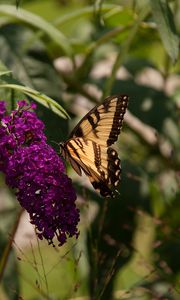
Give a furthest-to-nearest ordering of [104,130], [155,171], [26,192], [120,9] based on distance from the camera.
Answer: [155,171]
[120,9]
[104,130]
[26,192]

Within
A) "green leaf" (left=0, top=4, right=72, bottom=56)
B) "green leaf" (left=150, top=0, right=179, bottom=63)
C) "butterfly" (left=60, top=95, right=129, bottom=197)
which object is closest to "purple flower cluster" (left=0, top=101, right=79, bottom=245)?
"butterfly" (left=60, top=95, right=129, bottom=197)

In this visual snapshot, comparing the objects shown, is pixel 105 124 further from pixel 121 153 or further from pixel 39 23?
pixel 121 153

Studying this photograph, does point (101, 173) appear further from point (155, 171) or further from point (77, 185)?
point (155, 171)

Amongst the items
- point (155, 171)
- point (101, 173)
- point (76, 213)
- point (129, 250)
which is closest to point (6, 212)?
point (129, 250)

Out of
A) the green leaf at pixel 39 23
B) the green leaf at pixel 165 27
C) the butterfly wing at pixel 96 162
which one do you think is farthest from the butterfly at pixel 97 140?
the green leaf at pixel 39 23

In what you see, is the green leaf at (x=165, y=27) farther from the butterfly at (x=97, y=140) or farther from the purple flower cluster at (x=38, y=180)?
the purple flower cluster at (x=38, y=180)

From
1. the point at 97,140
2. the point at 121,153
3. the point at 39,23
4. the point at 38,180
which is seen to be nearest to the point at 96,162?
the point at 97,140

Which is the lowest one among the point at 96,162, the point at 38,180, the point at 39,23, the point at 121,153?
the point at 121,153
